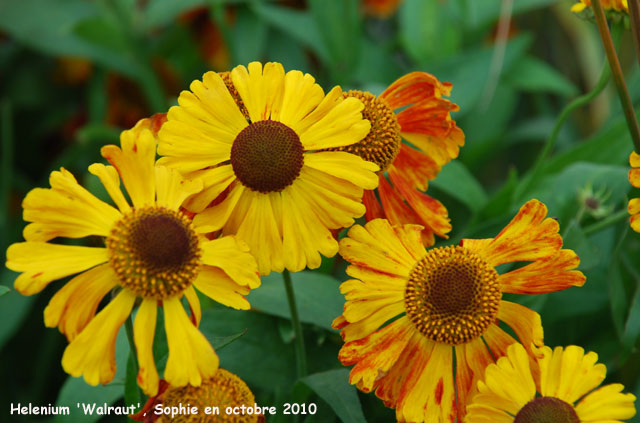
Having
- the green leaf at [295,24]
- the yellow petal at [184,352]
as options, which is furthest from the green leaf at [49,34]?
the yellow petal at [184,352]

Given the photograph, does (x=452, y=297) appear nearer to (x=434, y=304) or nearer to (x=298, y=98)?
(x=434, y=304)

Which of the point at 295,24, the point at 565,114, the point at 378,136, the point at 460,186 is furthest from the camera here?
the point at 295,24

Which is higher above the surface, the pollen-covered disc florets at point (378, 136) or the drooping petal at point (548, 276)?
the pollen-covered disc florets at point (378, 136)

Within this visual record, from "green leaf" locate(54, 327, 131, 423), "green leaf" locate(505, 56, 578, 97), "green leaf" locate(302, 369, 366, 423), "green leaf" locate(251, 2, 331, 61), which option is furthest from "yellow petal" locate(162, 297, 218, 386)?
"green leaf" locate(505, 56, 578, 97)

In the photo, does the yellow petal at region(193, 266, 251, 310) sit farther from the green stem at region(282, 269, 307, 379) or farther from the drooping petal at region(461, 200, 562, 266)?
the drooping petal at region(461, 200, 562, 266)

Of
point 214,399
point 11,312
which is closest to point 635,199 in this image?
point 214,399

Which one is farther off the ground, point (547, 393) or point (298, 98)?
point (298, 98)

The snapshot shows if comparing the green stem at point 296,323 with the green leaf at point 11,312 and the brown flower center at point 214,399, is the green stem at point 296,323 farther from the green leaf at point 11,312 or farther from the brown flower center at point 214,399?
the green leaf at point 11,312

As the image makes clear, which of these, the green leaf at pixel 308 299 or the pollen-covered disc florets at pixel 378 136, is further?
the green leaf at pixel 308 299
